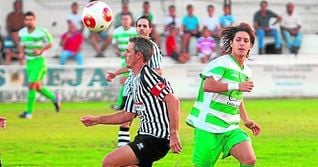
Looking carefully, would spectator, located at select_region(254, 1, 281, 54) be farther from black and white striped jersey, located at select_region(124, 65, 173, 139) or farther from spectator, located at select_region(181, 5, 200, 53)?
black and white striped jersey, located at select_region(124, 65, 173, 139)

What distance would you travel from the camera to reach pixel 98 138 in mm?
17859

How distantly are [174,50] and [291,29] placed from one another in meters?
3.88

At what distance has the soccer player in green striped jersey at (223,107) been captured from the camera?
408 inches

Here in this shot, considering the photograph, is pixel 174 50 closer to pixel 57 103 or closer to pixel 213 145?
pixel 57 103

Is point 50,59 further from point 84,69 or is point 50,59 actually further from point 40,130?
point 40,130

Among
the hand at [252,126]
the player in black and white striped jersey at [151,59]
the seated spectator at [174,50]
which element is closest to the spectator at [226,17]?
the seated spectator at [174,50]

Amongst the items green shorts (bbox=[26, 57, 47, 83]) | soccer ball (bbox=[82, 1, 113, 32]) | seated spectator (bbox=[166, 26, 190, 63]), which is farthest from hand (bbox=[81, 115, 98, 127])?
seated spectator (bbox=[166, 26, 190, 63])

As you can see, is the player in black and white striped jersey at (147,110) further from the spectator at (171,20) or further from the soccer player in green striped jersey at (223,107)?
the spectator at (171,20)

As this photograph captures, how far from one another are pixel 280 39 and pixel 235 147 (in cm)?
1999

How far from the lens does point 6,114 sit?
75.8 ft

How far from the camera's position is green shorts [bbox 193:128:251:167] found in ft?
34.2

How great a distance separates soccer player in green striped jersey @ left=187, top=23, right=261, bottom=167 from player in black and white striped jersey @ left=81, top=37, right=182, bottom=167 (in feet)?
1.58

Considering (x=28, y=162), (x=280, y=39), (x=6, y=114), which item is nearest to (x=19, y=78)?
(x=6, y=114)

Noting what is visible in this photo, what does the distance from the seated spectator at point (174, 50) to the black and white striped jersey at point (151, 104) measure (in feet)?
60.7
